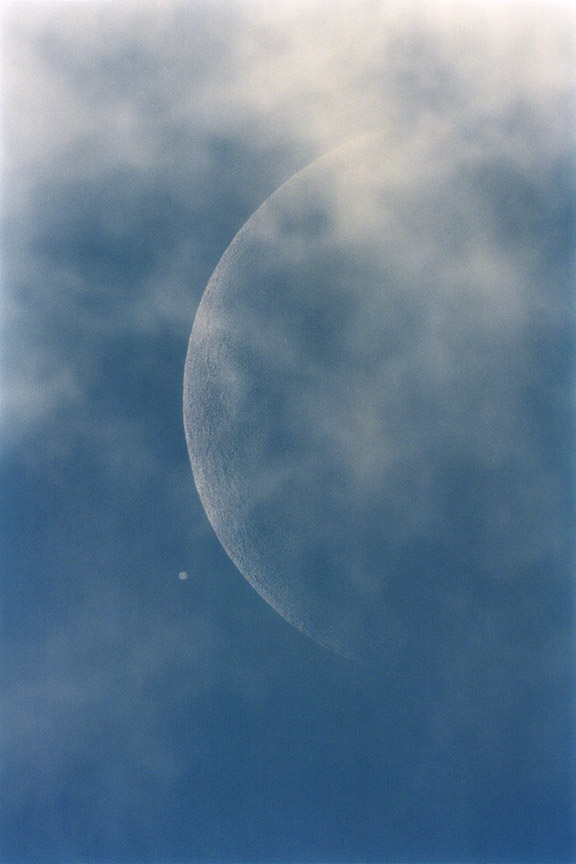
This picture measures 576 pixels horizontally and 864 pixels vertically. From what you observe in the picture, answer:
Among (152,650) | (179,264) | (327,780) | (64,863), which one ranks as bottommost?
(64,863)

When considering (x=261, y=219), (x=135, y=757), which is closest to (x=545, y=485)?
(x=261, y=219)

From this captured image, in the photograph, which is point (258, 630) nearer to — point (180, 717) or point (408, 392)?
point (180, 717)

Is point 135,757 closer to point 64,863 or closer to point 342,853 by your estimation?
→ point 64,863

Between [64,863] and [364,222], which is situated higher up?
[364,222]

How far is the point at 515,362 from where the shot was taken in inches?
167

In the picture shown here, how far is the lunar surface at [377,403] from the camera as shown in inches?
165

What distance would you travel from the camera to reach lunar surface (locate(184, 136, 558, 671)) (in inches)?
165

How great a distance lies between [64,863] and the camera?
4.14m

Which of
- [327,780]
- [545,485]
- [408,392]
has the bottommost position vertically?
[327,780]

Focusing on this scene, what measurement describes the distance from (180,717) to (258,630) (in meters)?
0.58

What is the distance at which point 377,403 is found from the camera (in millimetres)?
4258

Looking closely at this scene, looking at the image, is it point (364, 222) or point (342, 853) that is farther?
point (364, 222)

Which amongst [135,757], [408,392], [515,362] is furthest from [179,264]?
[135,757]

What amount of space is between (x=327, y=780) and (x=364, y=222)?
2838 mm
